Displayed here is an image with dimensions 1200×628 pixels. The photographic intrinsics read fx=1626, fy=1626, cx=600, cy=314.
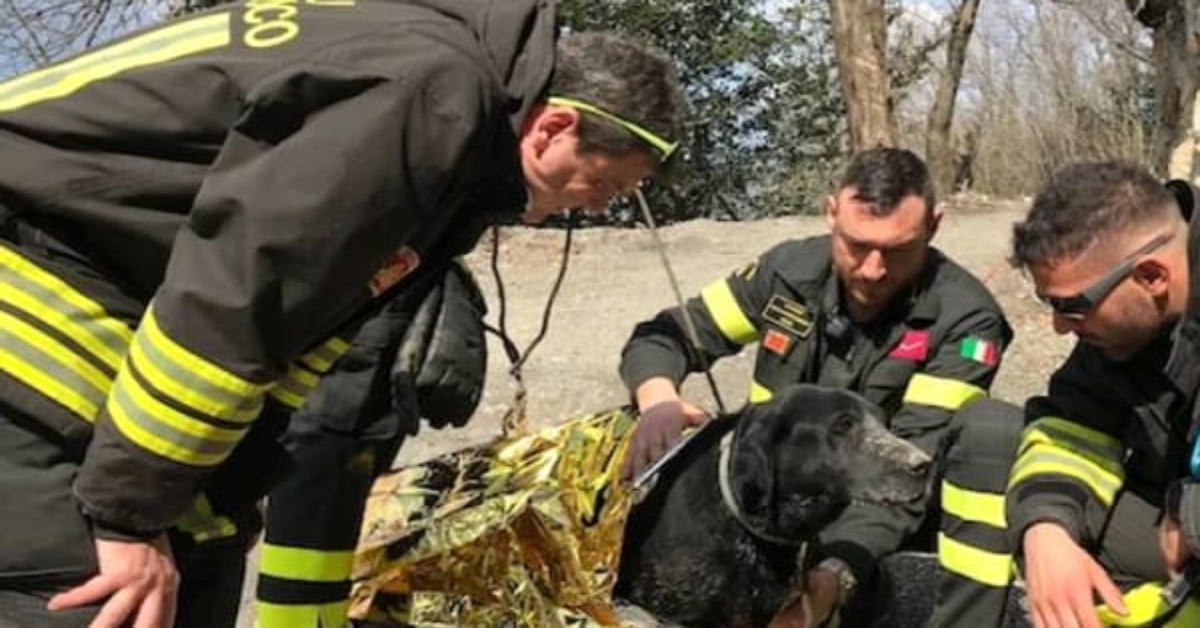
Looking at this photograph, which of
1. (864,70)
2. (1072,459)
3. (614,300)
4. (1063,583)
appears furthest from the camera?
(864,70)

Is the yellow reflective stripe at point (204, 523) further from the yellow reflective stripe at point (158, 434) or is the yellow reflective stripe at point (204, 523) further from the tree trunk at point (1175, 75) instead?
the tree trunk at point (1175, 75)

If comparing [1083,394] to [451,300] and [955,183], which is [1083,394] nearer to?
[451,300]

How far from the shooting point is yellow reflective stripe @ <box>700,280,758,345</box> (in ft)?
14.4

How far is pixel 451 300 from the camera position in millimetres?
3639

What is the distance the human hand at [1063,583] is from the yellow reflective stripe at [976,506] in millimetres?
403

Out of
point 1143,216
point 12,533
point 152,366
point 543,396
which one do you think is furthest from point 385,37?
point 543,396

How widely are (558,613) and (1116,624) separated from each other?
3.93ft

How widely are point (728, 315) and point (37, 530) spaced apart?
2.60 m

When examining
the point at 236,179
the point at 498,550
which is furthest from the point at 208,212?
the point at 498,550

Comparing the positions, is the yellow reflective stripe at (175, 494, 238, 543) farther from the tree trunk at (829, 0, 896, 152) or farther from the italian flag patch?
the tree trunk at (829, 0, 896, 152)

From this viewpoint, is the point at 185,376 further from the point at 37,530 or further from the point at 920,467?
the point at 920,467

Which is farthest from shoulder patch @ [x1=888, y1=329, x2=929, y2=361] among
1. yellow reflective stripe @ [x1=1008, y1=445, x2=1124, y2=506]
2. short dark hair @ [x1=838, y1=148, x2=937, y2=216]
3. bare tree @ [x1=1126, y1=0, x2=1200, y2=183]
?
bare tree @ [x1=1126, y1=0, x2=1200, y2=183]

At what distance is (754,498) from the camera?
377cm

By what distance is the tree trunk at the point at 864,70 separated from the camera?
9.95 meters
